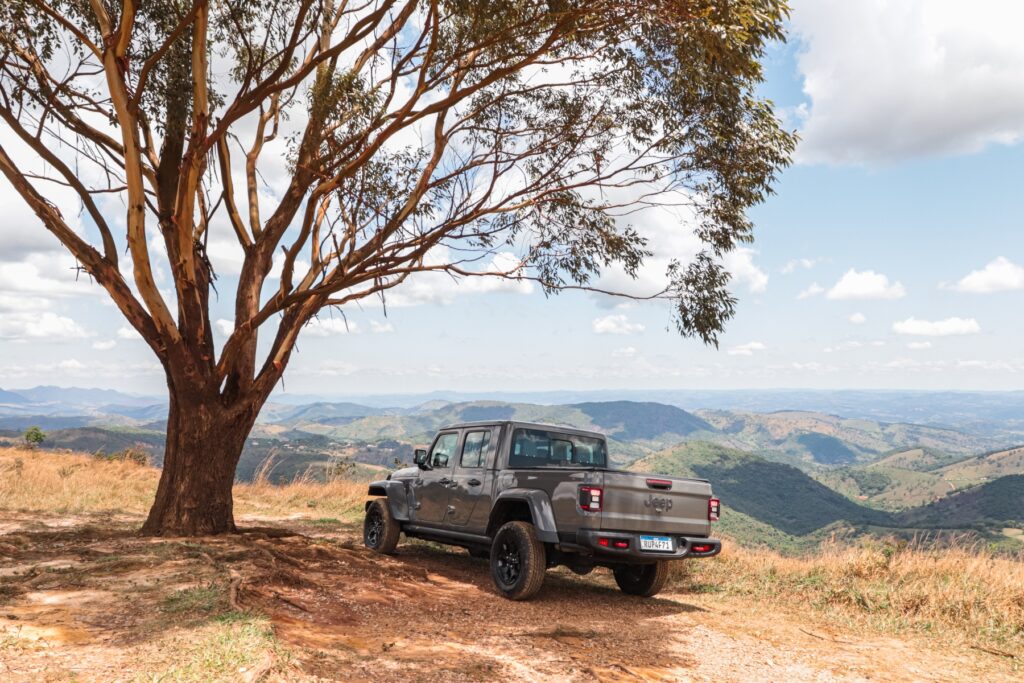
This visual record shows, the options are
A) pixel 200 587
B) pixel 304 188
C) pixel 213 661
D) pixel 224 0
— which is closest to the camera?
pixel 213 661

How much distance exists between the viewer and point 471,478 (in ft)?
30.3

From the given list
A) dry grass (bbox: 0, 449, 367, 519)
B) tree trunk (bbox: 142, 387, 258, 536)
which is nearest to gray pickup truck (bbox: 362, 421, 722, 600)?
tree trunk (bbox: 142, 387, 258, 536)

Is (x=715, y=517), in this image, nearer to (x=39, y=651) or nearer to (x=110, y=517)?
(x=39, y=651)

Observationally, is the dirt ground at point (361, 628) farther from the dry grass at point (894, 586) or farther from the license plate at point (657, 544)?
the license plate at point (657, 544)

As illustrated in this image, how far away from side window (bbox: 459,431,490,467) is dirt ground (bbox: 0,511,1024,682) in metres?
1.46

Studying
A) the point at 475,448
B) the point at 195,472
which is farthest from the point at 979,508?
the point at 195,472

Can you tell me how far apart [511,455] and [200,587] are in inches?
142

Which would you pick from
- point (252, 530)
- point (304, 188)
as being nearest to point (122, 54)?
point (304, 188)

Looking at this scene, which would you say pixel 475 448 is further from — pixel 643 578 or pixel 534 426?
pixel 643 578

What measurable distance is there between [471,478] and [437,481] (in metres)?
0.84

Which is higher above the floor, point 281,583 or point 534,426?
point 534,426

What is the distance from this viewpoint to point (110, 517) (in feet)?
45.5

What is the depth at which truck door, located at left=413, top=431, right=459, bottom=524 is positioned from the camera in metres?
9.74

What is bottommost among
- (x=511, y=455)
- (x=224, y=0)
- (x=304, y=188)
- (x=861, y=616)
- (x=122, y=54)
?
(x=861, y=616)
